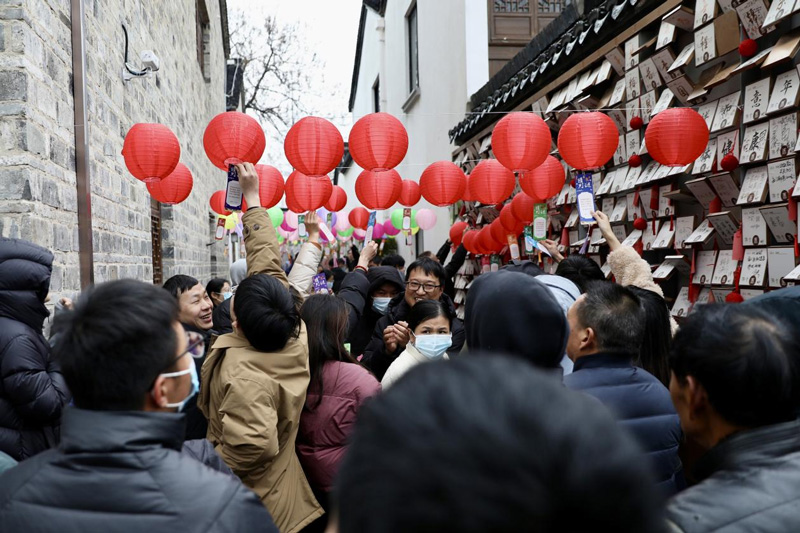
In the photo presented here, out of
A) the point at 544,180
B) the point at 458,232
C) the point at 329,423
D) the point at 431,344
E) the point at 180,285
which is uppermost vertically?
the point at 544,180

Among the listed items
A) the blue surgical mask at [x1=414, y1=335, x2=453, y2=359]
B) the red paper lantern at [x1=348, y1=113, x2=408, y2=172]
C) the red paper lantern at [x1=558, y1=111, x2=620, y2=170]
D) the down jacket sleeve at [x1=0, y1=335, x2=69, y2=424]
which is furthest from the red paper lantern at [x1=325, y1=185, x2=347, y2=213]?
the down jacket sleeve at [x1=0, y1=335, x2=69, y2=424]

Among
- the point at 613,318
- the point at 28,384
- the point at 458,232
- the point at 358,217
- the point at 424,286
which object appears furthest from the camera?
the point at 358,217

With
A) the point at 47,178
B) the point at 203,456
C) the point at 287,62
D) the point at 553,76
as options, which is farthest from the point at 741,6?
the point at 287,62

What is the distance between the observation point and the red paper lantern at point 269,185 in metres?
6.27

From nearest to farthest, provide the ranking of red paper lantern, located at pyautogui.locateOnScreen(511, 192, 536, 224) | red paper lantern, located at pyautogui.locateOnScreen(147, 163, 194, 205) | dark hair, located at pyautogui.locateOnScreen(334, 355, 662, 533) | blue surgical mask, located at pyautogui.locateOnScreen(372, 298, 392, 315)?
1. dark hair, located at pyautogui.locateOnScreen(334, 355, 662, 533)
2. blue surgical mask, located at pyautogui.locateOnScreen(372, 298, 392, 315)
3. red paper lantern, located at pyautogui.locateOnScreen(147, 163, 194, 205)
4. red paper lantern, located at pyautogui.locateOnScreen(511, 192, 536, 224)

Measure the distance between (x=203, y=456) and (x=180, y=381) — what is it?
468 millimetres

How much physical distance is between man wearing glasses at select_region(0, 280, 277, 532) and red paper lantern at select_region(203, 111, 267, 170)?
3252 mm

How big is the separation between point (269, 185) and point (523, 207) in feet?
8.53

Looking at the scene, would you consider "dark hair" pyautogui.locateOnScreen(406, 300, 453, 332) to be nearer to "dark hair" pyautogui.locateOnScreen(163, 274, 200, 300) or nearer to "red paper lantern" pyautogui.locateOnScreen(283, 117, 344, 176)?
"dark hair" pyautogui.locateOnScreen(163, 274, 200, 300)

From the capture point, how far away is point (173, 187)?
561 cm

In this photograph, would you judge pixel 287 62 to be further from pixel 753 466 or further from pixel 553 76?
pixel 753 466

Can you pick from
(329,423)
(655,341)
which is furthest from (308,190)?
(655,341)

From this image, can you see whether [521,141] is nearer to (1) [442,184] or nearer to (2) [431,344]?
(1) [442,184]

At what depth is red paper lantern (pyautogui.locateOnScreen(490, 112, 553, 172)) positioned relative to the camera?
4.95 metres
